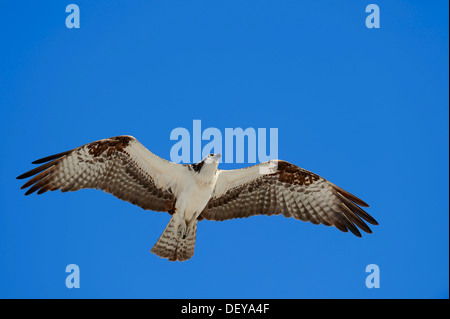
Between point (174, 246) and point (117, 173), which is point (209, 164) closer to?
point (174, 246)

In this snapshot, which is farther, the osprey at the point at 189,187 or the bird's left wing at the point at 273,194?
the bird's left wing at the point at 273,194

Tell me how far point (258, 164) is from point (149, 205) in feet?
7.52

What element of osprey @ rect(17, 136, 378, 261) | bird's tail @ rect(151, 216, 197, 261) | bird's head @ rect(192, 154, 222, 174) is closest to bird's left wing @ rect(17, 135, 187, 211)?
osprey @ rect(17, 136, 378, 261)

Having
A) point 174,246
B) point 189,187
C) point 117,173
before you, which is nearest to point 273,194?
point 189,187

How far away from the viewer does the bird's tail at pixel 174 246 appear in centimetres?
Answer: 1052

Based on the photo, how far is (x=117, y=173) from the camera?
10727mm

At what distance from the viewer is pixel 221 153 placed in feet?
33.6

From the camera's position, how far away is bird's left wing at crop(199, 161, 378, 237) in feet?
36.0

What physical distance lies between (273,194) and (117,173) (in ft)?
10.2

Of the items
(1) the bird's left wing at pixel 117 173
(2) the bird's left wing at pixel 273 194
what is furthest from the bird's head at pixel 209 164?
(2) the bird's left wing at pixel 273 194

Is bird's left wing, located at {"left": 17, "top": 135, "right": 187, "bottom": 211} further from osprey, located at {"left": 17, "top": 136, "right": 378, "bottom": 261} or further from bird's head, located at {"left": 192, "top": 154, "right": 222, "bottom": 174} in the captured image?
bird's head, located at {"left": 192, "top": 154, "right": 222, "bottom": 174}

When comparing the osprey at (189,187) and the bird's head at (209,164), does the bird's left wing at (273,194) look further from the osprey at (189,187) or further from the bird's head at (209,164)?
the bird's head at (209,164)

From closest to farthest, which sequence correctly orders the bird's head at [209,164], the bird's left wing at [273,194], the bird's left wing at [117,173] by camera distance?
the bird's head at [209,164] → the bird's left wing at [117,173] → the bird's left wing at [273,194]
